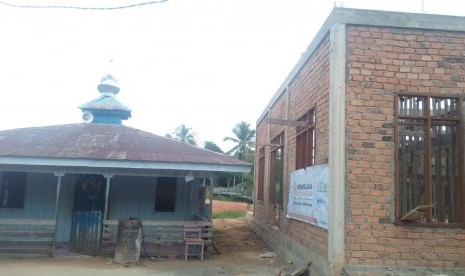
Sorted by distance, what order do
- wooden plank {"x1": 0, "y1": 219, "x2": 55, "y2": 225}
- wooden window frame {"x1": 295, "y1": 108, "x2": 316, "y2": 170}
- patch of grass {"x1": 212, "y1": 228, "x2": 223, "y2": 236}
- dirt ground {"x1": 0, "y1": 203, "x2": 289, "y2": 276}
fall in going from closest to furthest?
dirt ground {"x1": 0, "y1": 203, "x2": 289, "y2": 276} < wooden window frame {"x1": 295, "y1": 108, "x2": 316, "y2": 170} < wooden plank {"x1": 0, "y1": 219, "x2": 55, "y2": 225} < patch of grass {"x1": 212, "y1": 228, "x2": 223, "y2": 236}

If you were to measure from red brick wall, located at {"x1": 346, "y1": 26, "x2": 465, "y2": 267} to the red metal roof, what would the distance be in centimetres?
448

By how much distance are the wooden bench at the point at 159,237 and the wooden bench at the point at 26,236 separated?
1382 millimetres

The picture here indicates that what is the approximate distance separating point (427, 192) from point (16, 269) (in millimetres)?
8321

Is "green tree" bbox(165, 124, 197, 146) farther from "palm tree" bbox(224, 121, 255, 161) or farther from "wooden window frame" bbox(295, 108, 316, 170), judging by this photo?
"wooden window frame" bbox(295, 108, 316, 170)

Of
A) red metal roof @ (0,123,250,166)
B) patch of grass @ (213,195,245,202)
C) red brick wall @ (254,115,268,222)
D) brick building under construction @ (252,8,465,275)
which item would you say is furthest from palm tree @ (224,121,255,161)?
brick building under construction @ (252,8,465,275)

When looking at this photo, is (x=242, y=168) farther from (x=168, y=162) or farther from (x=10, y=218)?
(x=10, y=218)

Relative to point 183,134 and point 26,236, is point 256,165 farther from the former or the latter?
point 183,134

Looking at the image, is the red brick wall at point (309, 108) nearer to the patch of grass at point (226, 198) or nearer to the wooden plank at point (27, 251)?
the wooden plank at point (27, 251)

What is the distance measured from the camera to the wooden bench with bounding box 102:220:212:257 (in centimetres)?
1136

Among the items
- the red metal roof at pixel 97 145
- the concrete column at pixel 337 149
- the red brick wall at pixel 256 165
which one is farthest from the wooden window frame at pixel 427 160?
the red brick wall at pixel 256 165

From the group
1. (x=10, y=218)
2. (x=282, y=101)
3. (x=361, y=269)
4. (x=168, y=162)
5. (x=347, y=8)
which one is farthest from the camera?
(x=282, y=101)

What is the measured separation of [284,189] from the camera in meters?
12.0

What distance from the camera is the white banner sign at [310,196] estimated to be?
8.05 metres

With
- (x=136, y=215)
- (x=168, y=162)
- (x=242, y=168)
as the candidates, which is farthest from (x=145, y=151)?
(x=242, y=168)
